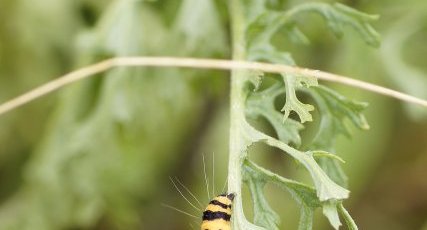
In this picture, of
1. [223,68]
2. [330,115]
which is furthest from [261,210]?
[223,68]

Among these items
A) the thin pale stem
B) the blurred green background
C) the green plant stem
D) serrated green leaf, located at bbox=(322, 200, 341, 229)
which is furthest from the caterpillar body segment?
the blurred green background

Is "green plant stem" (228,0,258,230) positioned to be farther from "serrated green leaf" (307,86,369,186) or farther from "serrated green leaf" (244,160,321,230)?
Answer: "serrated green leaf" (307,86,369,186)

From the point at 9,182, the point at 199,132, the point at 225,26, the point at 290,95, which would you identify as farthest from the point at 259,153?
the point at 290,95

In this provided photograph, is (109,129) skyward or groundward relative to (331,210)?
skyward

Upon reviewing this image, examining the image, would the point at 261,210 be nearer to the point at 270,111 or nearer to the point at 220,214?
the point at 220,214

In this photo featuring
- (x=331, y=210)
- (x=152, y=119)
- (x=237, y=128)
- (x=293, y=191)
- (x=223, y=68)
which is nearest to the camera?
(x=331, y=210)

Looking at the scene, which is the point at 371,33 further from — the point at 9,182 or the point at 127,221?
the point at 9,182

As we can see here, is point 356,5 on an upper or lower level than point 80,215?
upper
